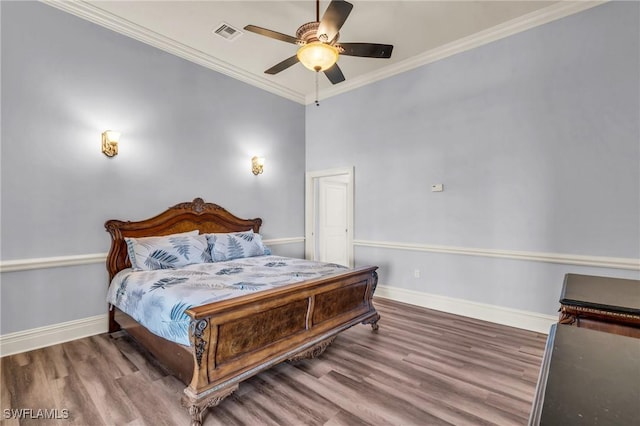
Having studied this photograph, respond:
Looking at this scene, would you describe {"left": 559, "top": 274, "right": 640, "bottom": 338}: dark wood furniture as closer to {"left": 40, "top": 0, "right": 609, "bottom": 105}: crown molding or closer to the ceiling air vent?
{"left": 40, "top": 0, "right": 609, "bottom": 105}: crown molding

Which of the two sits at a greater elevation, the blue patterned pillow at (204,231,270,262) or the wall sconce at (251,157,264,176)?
the wall sconce at (251,157,264,176)

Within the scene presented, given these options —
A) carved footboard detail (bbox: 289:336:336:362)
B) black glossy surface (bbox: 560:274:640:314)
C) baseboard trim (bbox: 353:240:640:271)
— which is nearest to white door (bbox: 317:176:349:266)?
baseboard trim (bbox: 353:240:640:271)

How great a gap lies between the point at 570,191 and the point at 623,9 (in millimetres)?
1762

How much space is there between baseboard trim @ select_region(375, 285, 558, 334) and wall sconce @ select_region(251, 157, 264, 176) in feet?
8.72

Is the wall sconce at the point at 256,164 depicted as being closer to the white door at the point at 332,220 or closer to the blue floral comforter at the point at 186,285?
the white door at the point at 332,220

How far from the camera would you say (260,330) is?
7.49 ft

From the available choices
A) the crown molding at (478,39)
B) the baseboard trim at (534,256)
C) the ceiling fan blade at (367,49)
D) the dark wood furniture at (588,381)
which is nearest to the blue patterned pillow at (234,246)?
the baseboard trim at (534,256)

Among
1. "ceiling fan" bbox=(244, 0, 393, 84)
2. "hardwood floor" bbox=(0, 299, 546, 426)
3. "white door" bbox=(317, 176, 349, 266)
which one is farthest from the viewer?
"white door" bbox=(317, 176, 349, 266)

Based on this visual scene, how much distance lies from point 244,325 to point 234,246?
1968mm

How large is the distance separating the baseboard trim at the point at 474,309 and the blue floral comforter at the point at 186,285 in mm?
1577

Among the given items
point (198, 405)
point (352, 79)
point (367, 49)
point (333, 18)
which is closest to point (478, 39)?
point (352, 79)

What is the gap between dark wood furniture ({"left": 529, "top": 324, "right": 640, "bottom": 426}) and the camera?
660mm

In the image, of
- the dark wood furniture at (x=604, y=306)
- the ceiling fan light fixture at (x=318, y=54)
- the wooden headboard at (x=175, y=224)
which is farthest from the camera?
the wooden headboard at (x=175, y=224)

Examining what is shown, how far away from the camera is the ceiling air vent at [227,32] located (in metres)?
3.61
